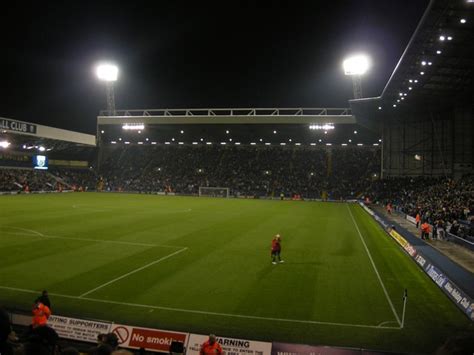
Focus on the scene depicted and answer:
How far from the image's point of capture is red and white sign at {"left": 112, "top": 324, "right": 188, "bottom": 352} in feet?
31.7

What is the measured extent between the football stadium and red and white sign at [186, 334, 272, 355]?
0.03 metres

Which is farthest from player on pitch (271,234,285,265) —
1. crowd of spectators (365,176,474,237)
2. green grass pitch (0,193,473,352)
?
crowd of spectators (365,176,474,237)

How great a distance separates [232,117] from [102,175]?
33839 millimetres

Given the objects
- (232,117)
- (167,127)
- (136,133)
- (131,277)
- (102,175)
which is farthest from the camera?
(102,175)

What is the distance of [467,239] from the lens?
23.2m

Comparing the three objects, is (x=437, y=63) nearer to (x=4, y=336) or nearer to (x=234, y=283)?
(x=234, y=283)

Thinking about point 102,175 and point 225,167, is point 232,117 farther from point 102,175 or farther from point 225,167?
point 102,175

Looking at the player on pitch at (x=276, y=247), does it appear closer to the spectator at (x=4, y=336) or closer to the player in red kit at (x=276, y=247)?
the player in red kit at (x=276, y=247)

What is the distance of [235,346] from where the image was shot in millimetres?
9344

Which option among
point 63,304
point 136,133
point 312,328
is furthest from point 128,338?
point 136,133

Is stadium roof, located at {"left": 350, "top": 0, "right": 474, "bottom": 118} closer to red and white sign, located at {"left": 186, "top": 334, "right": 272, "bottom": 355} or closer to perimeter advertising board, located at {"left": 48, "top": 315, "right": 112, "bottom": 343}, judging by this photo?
red and white sign, located at {"left": 186, "top": 334, "right": 272, "bottom": 355}

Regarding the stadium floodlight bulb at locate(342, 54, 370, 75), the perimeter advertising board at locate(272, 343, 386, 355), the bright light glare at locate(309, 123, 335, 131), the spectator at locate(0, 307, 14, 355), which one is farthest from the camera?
the bright light glare at locate(309, 123, 335, 131)

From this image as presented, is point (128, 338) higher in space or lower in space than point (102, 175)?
lower

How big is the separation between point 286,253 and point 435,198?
22.7m
